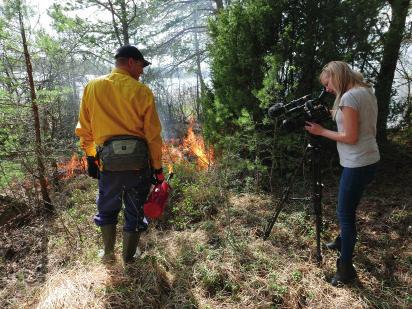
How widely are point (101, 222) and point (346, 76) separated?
9.47 feet

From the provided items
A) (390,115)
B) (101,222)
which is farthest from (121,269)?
(390,115)

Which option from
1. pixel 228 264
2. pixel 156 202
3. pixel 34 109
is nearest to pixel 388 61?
pixel 228 264

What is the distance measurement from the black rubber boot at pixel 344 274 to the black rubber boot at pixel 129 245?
6.73 feet

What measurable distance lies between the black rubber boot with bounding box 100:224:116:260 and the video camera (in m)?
2.18

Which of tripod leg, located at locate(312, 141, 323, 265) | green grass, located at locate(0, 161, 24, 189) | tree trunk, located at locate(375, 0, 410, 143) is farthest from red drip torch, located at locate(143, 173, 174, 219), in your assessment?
tree trunk, located at locate(375, 0, 410, 143)

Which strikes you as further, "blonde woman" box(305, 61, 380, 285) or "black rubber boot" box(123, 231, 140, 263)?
"black rubber boot" box(123, 231, 140, 263)

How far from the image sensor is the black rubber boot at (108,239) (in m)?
3.62

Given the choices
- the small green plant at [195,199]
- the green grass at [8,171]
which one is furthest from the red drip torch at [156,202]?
the green grass at [8,171]

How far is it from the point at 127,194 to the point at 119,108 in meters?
0.91

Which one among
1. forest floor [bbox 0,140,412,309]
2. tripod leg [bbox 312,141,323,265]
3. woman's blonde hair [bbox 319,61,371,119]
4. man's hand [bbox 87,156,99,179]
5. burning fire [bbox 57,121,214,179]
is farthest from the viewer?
burning fire [bbox 57,121,214,179]

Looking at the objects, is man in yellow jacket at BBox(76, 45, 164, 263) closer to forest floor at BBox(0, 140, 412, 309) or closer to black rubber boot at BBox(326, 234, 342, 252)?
forest floor at BBox(0, 140, 412, 309)

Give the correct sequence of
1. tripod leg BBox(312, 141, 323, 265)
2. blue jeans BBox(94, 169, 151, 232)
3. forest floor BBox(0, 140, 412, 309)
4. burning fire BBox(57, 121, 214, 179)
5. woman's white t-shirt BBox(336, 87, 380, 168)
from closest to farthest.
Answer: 1. woman's white t-shirt BBox(336, 87, 380, 168)
2. forest floor BBox(0, 140, 412, 309)
3. tripod leg BBox(312, 141, 323, 265)
4. blue jeans BBox(94, 169, 151, 232)
5. burning fire BBox(57, 121, 214, 179)

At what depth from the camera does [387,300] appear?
2.89m

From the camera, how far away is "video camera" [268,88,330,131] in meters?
3.09
